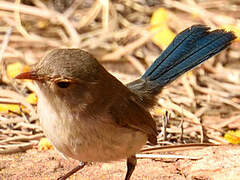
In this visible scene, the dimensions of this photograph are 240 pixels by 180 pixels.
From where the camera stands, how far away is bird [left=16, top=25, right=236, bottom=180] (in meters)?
2.79

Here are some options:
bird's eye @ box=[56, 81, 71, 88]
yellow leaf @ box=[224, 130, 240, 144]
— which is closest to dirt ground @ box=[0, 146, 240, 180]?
yellow leaf @ box=[224, 130, 240, 144]

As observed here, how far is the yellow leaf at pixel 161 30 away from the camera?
239 inches

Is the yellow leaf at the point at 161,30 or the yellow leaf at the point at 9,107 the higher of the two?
the yellow leaf at the point at 161,30

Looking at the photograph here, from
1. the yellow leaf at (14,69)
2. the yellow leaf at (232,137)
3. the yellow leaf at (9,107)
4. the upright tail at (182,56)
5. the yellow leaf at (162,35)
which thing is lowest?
the yellow leaf at (232,137)

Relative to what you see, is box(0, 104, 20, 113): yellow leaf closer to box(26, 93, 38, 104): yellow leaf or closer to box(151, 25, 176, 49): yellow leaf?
box(26, 93, 38, 104): yellow leaf

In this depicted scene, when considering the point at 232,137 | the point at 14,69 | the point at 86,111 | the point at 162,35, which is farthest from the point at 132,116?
the point at 162,35

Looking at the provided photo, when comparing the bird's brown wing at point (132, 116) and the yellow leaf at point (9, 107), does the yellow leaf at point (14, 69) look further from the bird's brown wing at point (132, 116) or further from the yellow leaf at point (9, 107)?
the bird's brown wing at point (132, 116)

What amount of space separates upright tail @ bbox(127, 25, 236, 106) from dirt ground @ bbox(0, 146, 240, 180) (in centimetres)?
56

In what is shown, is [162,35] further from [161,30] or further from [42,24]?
[42,24]

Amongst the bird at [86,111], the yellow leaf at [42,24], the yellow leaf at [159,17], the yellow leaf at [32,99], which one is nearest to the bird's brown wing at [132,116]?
the bird at [86,111]

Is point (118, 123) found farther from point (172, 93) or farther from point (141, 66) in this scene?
point (141, 66)

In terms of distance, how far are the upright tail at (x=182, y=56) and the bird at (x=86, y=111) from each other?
18.5 inches

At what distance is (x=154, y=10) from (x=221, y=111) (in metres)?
2.62

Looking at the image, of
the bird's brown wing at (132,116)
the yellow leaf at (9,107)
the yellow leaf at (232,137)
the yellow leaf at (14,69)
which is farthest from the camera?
the yellow leaf at (14,69)
